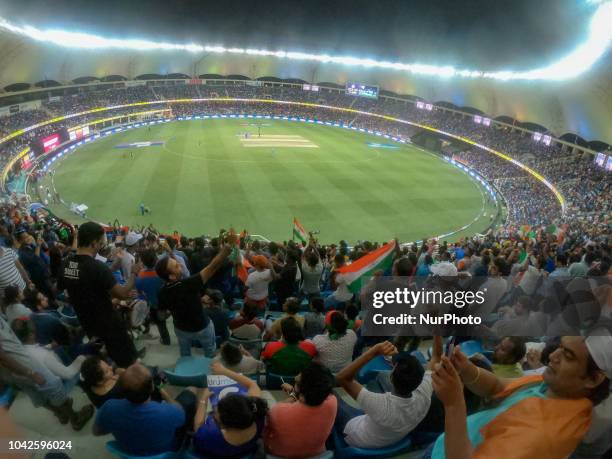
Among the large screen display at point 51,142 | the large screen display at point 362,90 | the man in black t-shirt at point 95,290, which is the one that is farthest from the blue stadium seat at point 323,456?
the large screen display at point 362,90

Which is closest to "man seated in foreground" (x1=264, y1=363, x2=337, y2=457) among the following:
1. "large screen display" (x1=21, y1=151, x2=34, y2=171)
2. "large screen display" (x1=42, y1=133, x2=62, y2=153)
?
"large screen display" (x1=21, y1=151, x2=34, y2=171)

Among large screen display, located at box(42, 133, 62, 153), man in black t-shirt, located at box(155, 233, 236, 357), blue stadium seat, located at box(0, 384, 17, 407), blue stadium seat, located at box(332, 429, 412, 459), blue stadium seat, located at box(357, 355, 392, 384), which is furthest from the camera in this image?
large screen display, located at box(42, 133, 62, 153)

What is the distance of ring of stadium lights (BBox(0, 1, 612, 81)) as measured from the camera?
3028cm

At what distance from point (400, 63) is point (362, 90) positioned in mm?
7747

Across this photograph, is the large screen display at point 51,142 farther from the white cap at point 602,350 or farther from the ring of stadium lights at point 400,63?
the white cap at point 602,350

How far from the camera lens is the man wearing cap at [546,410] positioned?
7.14ft

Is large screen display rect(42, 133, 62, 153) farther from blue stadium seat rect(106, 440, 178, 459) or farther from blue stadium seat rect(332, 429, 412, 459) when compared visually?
blue stadium seat rect(332, 429, 412, 459)

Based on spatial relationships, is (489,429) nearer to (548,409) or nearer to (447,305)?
(548,409)

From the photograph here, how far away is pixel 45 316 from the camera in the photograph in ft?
17.2

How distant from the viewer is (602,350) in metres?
2.23

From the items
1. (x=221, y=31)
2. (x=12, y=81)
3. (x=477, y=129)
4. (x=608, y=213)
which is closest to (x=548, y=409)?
(x=608, y=213)

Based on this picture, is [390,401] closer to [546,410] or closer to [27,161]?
[546,410]

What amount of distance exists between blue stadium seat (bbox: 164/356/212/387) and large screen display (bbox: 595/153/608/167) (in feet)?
135

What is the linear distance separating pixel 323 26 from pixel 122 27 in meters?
30.1
